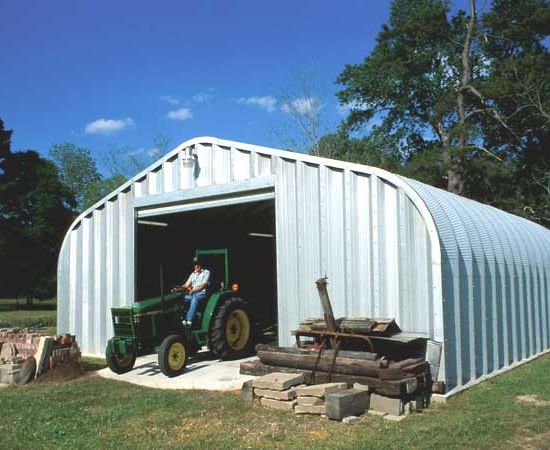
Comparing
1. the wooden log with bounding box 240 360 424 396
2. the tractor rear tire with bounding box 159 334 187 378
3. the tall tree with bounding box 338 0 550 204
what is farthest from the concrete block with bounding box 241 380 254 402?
the tall tree with bounding box 338 0 550 204

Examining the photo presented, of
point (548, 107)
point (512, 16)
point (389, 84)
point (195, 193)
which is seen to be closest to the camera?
point (195, 193)

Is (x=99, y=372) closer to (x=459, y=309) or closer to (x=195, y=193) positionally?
(x=195, y=193)

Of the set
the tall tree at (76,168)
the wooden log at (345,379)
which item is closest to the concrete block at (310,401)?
the wooden log at (345,379)

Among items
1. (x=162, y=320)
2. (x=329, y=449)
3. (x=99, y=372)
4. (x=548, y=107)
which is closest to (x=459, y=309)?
(x=329, y=449)

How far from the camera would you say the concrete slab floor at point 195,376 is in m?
9.02

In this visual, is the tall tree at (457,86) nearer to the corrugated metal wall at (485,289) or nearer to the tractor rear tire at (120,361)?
the corrugated metal wall at (485,289)

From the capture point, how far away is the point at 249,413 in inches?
280

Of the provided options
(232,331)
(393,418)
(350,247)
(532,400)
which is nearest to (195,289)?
(232,331)

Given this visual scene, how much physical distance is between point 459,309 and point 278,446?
3.73 metres

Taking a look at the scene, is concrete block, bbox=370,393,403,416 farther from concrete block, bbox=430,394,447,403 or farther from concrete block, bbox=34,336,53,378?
concrete block, bbox=34,336,53,378

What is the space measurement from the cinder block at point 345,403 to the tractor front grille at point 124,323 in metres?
4.19

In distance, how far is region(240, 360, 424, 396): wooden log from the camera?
6.92m

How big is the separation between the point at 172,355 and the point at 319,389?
3349mm

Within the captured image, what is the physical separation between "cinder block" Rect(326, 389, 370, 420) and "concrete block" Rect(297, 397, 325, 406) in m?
0.22
